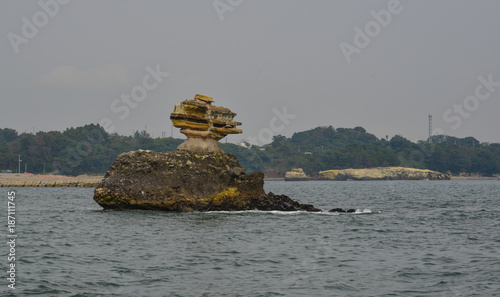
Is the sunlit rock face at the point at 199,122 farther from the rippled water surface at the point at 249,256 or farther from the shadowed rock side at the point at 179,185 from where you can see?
the rippled water surface at the point at 249,256

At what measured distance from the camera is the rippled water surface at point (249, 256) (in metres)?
16.2

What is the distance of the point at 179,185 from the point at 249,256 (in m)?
15.7

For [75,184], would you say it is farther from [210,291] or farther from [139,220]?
[210,291]

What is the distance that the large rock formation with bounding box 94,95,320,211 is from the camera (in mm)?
35219

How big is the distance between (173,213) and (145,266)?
15.6 m

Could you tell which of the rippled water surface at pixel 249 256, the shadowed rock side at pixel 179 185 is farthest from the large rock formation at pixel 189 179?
the rippled water surface at pixel 249 256

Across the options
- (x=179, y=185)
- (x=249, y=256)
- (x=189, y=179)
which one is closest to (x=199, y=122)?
(x=189, y=179)

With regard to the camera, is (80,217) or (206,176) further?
(206,176)

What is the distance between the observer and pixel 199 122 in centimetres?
3994

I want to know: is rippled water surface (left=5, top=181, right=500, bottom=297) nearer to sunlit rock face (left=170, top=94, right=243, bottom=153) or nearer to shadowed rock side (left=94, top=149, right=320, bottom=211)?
shadowed rock side (left=94, top=149, right=320, bottom=211)

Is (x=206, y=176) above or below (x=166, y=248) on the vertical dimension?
above

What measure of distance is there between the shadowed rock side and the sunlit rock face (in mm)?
1132

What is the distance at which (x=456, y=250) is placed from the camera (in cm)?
2278

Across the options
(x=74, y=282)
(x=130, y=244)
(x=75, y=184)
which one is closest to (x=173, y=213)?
(x=130, y=244)
